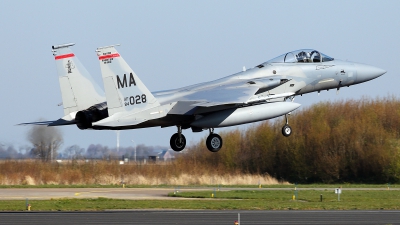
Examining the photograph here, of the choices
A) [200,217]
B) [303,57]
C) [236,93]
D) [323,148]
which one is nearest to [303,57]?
[303,57]

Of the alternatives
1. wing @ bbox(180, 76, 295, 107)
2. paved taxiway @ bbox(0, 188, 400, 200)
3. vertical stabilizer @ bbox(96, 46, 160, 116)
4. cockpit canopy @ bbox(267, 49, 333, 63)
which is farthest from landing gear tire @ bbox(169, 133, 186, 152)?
paved taxiway @ bbox(0, 188, 400, 200)

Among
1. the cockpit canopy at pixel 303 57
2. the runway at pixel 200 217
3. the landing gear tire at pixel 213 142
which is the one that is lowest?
the runway at pixel 200 217

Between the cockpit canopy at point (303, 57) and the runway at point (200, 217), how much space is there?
584 cm

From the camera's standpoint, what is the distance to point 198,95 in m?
24.6

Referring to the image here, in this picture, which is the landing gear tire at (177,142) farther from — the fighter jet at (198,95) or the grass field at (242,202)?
the grass field at (242,202)

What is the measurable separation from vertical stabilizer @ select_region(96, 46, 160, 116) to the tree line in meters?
25.8

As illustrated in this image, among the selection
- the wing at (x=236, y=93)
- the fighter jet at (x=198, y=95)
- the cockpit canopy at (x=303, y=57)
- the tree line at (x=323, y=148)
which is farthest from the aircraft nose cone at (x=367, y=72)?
the tree line at (x=323, y=148)

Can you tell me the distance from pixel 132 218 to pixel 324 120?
102 feet

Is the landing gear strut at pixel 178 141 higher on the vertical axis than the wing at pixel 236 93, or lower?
lower

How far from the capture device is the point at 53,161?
146 ft

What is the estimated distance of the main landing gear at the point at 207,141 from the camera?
25547 mm

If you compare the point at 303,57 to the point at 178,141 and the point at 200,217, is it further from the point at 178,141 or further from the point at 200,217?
the point at 200,217

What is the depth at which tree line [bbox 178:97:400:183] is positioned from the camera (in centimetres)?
5025

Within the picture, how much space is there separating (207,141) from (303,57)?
16.9ft
